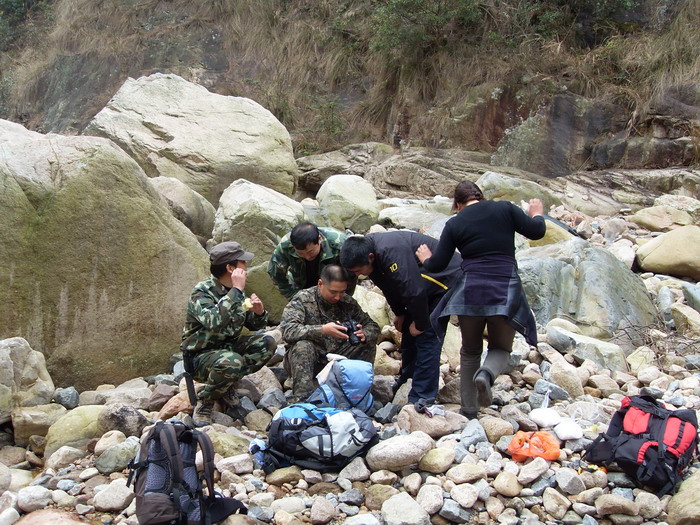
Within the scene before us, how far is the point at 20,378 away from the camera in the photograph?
477 cm

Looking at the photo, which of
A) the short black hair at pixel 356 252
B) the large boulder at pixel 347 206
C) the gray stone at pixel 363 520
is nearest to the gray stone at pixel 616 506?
the gray stone at pixel 363 520

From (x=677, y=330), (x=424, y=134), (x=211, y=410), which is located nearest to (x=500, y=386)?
(x=211, y=410)

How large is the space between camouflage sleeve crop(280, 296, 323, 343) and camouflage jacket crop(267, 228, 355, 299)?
447 mm

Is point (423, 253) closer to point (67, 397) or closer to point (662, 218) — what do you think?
point (67, 397)

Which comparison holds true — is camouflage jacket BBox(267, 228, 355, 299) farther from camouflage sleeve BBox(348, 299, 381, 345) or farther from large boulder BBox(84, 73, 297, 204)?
large boulder BBox(84, 73, 297, 204)

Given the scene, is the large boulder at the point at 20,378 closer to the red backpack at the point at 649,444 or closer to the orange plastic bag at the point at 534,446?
the orange plastic bag at the point at 534,446

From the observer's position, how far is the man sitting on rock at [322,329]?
4.46m

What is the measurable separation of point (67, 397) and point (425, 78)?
10366 millimetres

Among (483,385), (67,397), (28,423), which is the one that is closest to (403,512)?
(483,385)

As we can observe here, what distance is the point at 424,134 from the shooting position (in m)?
13.0

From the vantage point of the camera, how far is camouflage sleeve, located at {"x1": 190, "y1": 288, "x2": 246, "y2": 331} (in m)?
4.38

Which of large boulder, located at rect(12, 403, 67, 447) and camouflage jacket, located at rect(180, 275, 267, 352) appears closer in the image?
camouflage jacket, located at rect(180, 275, 267, 352)

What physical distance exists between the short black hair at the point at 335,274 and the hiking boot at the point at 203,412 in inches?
43.3

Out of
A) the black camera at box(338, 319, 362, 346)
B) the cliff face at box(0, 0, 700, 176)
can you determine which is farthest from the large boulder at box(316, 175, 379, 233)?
the black camera at box(338, 319, 362, 346)
